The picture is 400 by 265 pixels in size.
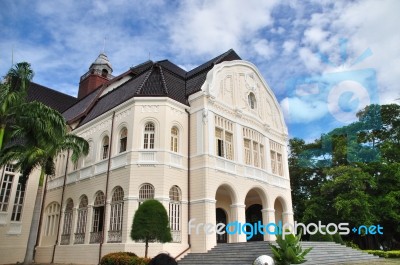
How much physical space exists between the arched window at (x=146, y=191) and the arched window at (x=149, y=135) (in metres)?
2.23

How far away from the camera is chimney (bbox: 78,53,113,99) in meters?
37.7

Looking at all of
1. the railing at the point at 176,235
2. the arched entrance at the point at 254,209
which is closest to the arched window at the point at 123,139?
the railing at the point at 176,235

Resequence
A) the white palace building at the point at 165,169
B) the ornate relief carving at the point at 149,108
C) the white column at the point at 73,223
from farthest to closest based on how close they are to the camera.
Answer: the white column at the point at 73,223, the ornate relief carving at the point at 149,108, the white palace building at the point at 165,169

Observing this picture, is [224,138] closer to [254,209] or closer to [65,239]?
[254,209]

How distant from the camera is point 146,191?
58.0 ft

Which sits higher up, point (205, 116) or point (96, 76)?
point (96, 76)

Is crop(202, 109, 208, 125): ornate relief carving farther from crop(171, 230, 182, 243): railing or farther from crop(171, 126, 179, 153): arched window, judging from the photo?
crop(171, 230, 182, 243): railing

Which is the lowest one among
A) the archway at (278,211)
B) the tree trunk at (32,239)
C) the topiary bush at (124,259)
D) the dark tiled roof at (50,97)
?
the topiary bush at (124,259)

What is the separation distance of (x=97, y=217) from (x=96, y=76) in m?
22.4

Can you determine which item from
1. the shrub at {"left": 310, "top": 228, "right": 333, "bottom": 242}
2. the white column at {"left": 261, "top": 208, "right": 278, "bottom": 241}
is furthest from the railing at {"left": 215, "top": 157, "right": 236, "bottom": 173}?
the shrub at {"left": 310, "top": 228, "right": 333, "bottom": 242}

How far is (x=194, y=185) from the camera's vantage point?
1877cm

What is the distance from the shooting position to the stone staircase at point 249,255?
1508cm

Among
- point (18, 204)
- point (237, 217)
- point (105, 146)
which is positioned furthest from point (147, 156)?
point (18, 204)

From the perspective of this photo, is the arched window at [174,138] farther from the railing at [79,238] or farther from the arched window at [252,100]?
the railing at [79,238]
